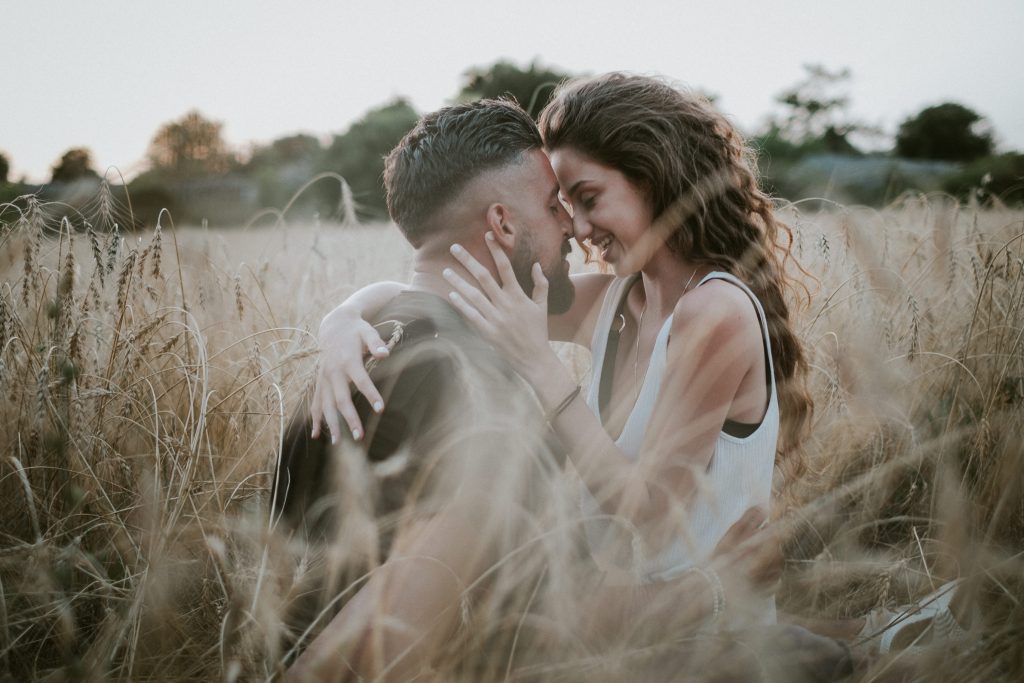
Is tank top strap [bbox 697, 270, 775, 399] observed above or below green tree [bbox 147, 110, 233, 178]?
below

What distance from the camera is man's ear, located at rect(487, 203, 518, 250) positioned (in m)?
2.14

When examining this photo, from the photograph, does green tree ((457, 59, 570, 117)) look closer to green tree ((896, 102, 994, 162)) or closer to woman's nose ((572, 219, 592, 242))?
green tree ((896, 102, 994, 162))

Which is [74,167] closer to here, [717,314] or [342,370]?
[342,370]

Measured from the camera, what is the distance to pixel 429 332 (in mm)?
1758

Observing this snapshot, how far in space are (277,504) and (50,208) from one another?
1.17 meters

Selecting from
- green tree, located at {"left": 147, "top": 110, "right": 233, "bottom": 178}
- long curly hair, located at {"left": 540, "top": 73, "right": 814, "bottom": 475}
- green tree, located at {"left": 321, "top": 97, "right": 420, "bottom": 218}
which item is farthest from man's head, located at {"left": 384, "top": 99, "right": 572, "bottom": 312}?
green tree, located at {"left": 321, "top": 97, "right": 420, "bottom": 218}

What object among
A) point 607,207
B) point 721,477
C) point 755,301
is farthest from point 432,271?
point 721,477

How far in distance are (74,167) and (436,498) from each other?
6.54ft

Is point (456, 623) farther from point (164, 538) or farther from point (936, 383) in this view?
point (936, 383)

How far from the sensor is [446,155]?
2.17 meters

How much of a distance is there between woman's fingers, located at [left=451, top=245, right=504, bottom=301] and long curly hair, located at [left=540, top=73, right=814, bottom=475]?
0.64m

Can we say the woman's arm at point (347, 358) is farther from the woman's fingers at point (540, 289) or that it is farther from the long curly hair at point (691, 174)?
the long curly hair at point (691, 174)

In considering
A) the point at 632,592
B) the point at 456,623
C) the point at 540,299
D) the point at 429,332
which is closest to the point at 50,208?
the point at 429,332

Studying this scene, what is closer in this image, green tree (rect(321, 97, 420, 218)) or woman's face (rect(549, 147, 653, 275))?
woman's face (rect(549, 147, 653, 275))
